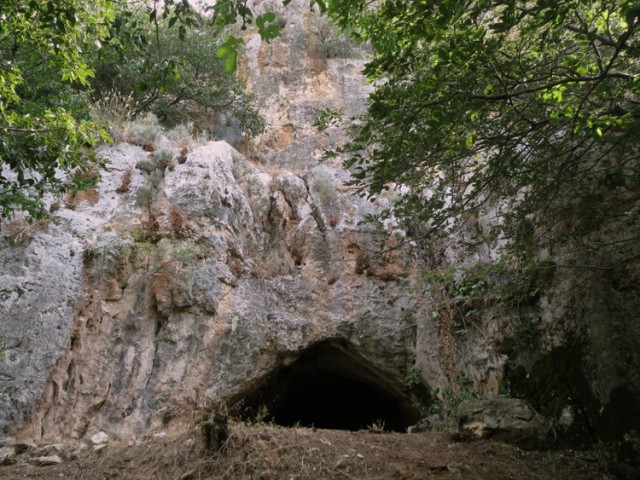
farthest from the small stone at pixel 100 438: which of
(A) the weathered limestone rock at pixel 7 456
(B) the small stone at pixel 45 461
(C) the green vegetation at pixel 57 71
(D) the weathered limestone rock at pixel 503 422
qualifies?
(D) the weathered limestone rock at pixel 503 422

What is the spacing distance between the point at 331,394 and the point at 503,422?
23.3 feet

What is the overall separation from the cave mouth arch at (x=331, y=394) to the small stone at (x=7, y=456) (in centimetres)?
339

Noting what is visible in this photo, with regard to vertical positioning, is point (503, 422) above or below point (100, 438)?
above

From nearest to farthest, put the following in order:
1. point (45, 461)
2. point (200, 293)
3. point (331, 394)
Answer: point (45, 461), point (200, 293), point (331, 394)

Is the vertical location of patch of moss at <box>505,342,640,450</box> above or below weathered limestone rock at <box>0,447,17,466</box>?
above

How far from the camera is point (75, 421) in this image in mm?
6379

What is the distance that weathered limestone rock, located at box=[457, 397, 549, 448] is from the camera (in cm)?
494

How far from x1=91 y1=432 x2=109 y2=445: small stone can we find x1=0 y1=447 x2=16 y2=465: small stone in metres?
0.95

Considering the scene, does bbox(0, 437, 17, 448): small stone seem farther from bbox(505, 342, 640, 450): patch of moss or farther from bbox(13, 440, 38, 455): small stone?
bbox(505, 342, 640, 450): patch of moss

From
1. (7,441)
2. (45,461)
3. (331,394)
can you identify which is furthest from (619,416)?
(331,394)

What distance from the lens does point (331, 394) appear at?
11.7m

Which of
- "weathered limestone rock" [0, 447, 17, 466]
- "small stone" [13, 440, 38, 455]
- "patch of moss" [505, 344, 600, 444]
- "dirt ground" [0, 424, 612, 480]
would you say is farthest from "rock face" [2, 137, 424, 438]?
"patch of moss" [505, 344, 600, 444]

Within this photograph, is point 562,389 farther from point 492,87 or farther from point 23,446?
point 23,446

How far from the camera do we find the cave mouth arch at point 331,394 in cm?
892
